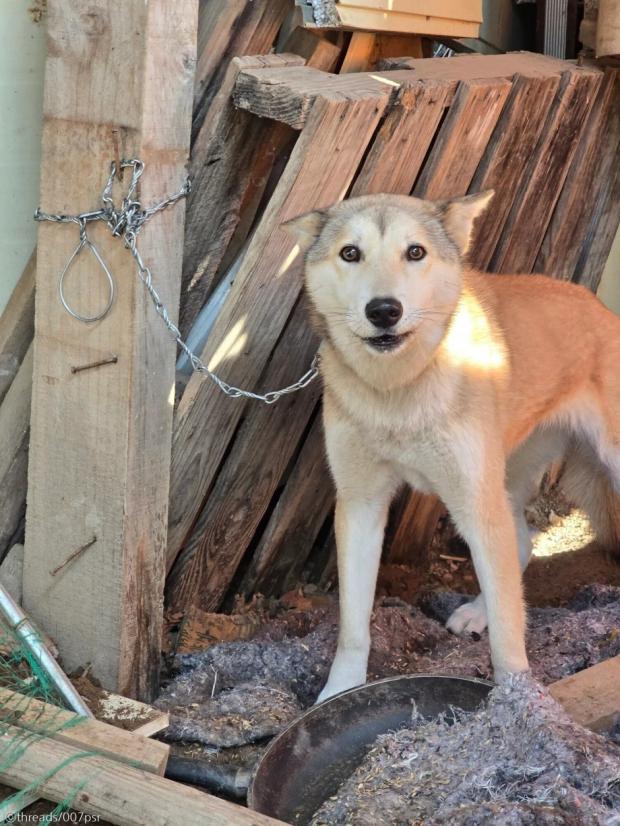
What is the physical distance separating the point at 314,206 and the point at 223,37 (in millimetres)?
724

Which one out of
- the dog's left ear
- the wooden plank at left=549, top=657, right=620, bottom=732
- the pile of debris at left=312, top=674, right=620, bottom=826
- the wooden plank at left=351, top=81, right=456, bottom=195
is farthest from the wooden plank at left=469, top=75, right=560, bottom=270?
the pile of debris at left=312, top=674, right=620, bottom=826

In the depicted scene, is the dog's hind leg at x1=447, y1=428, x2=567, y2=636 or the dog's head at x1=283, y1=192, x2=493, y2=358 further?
the dog's hind leg at x1=447, y1=428, x2=567, y2=636

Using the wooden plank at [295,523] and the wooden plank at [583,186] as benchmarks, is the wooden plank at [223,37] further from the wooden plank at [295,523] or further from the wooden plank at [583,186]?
the wooden plank at [583,186]

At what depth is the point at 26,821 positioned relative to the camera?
302 centimetres

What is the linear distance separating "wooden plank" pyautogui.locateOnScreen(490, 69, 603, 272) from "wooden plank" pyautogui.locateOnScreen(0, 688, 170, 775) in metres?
2.82

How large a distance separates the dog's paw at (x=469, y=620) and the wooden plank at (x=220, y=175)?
1722 millimetres

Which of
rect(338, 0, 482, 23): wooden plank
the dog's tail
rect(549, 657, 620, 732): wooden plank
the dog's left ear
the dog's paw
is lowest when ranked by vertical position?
the dog's paw

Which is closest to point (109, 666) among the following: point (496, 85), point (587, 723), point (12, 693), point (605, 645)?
point (12, 693)

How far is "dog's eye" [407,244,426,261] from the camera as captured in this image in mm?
3609

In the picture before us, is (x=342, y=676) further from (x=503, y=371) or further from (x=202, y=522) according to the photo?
(x=503, y=371)

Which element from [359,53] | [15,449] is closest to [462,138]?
[359,53]

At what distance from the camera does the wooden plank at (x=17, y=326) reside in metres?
4.11

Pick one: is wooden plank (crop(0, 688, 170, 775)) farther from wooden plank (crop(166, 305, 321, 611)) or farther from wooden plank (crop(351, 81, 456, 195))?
wooden plank (crop(351, 81, 456, 195))

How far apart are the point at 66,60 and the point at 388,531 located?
275cm
